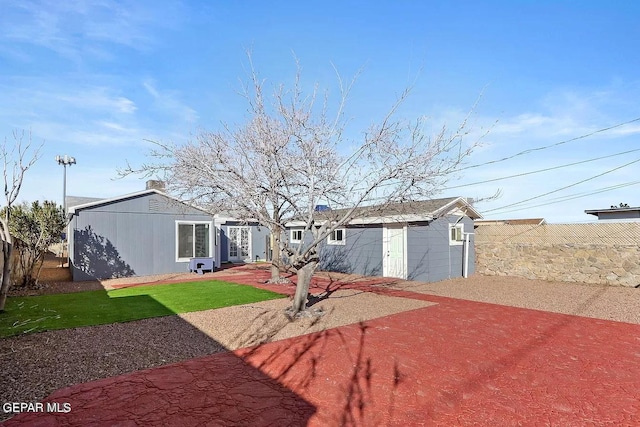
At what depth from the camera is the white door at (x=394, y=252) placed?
14.1 m

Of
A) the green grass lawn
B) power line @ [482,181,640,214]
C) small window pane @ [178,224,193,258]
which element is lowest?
the green grass lawn

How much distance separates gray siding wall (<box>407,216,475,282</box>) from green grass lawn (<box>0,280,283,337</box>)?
6.03 meters

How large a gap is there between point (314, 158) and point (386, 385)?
4.44 metres

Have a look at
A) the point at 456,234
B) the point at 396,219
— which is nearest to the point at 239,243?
the point at 396,219

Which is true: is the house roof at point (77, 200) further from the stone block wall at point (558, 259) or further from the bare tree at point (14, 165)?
the stone block wall at point (558, 259)

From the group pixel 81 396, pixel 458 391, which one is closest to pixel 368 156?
pixel 458 391

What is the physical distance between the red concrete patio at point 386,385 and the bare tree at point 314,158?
2772 mm

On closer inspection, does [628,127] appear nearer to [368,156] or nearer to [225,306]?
[368,156]

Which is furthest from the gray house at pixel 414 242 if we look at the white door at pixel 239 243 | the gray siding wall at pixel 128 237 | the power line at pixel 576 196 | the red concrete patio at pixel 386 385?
the white door at pixel 239 243

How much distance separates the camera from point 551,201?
19.8m

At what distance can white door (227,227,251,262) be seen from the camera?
21.4m

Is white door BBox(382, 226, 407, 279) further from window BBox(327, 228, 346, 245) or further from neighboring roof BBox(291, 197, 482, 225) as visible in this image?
window BBox(327, 228, 346, 245)

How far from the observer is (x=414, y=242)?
13.7 metres

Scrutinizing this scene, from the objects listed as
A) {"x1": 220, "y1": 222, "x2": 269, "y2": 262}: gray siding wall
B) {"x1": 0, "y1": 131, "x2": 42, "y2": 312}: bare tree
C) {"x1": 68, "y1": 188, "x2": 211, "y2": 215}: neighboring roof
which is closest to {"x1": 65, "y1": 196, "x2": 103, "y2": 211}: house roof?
{"x1": 68, "y1": 188, "x2": 211, "y2": 215}: neighboring roof
